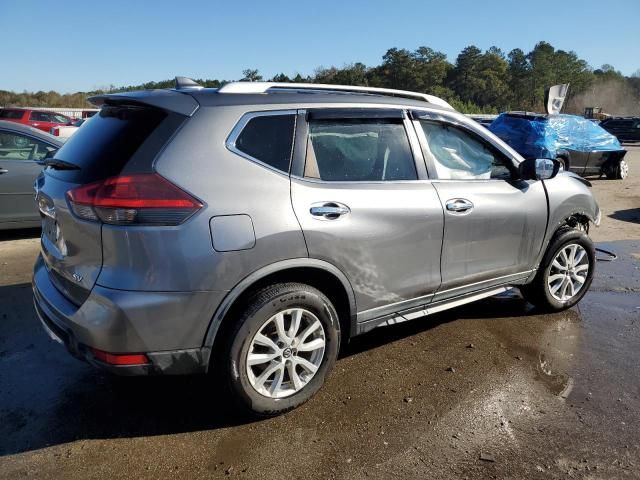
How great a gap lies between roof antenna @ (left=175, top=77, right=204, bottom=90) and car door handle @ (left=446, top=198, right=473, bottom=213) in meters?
1.78

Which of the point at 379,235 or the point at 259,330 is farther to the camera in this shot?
the point at 379,235

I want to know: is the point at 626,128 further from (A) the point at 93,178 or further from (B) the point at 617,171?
(A) the point at 93,178

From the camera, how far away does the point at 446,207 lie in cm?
341

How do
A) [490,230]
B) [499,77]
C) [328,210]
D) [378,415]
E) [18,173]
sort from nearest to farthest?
[328,210] < [378,415] < [490,230] < [18,173] < [499,77]

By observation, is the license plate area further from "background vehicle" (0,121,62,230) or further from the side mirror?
"background vehicle" (0,121,62,230)

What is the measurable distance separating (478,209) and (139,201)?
7.60 feet

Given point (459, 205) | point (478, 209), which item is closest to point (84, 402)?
point (459, 205)

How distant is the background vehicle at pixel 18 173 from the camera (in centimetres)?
645

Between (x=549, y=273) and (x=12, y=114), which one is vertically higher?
(x=12, y=114)

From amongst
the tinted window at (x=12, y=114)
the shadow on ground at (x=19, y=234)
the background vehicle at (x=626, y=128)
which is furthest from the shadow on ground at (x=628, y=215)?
the background vehicle at (x=626, y=128)

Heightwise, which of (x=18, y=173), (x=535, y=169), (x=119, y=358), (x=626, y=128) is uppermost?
(x=535, y=169)

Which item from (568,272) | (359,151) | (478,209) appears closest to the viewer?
(359,151)

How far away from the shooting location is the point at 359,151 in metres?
3.19

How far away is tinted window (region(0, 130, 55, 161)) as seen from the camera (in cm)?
662
